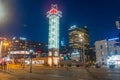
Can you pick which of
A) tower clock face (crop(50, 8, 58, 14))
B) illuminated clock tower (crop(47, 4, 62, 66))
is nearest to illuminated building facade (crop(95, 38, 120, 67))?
illuminated clock tower (crop(47, 4, 62, 66))

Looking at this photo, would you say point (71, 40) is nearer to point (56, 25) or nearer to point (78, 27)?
point (78, 27)

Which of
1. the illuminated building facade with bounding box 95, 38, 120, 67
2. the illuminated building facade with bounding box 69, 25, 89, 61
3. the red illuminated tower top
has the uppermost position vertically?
the red illuminated tower top

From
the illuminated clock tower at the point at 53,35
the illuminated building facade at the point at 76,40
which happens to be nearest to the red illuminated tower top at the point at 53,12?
the illuminated clock tower at the point at 53,35

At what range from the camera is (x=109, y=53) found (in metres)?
124

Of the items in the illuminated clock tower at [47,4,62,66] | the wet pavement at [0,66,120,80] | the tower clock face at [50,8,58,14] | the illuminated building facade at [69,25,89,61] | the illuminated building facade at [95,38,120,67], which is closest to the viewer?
the wet pavement at [0,66,120,80]

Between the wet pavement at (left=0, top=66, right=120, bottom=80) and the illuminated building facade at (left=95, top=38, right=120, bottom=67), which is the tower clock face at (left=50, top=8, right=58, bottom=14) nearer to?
the illuminated building facade at (left=95, top=38, right=120, bottom=67)

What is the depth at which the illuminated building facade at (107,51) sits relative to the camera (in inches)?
4622

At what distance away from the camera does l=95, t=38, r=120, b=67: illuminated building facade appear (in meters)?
117

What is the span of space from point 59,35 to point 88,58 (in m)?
27.5

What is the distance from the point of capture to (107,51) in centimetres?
12650

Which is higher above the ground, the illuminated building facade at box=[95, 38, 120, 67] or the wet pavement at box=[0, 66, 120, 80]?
the illuminated building facade at box=[95, 38, 120, 67]

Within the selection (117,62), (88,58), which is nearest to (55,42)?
(88,58)

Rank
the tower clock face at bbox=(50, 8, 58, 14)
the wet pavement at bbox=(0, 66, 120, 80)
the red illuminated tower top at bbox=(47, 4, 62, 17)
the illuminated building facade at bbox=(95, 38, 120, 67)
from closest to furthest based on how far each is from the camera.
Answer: the wet pavement at bbox=(0, 66, 120, 80) → the illuminated building facade at bbox=(95, 38, 120, 67) → the red illuminated tower top at bbox=(47, 4, 62, 17) → the tower clock face at bbox=(50, 8, 58, 14)

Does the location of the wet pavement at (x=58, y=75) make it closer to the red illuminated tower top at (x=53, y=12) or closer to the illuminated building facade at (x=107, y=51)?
the illuminated building facade at (x=107, y=51)
